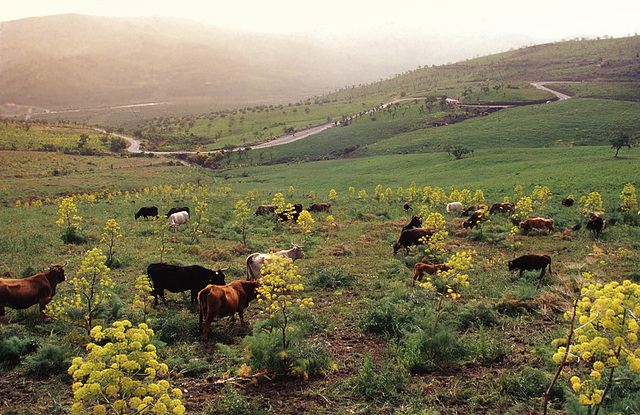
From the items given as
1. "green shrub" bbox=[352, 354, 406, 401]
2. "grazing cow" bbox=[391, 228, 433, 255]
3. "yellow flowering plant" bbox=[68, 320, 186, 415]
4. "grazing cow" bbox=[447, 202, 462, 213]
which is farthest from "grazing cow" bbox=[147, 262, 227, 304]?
"grazing cow" bbox=[447, 202, 462, 213]

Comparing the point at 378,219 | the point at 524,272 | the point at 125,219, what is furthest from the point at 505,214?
the point at 125,219

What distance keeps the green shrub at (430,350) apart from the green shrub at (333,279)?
4.83 metres

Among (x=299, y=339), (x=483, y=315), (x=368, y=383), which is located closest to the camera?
(x=368, y=383)

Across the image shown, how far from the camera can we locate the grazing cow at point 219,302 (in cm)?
896

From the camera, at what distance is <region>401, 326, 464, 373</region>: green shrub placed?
24.7 ft

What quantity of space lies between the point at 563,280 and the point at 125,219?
1005 inches

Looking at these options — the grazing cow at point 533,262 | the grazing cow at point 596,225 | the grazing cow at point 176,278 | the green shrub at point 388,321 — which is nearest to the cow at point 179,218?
the grazing cow at point 176,278

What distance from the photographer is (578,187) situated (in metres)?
35.4

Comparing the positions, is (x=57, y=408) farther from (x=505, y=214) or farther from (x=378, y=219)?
(x=505, y=214)

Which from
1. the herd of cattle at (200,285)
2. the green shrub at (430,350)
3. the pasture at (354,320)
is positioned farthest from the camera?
the herd of cattle at (200,285)

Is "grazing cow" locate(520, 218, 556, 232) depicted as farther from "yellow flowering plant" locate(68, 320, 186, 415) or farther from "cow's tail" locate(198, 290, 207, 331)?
"yellow flowering plant" locate(68, 320, 186, 415)

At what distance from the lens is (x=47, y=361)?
6969mm

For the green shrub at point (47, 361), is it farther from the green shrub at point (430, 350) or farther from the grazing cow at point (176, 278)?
the green shrub at point (430, 350)

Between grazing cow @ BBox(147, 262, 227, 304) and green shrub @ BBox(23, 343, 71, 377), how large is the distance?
368 centimetres
